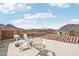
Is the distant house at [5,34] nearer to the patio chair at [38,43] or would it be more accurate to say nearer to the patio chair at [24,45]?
the patio chair at [24,45]

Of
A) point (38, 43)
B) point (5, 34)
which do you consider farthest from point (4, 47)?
A: point (38, 43)

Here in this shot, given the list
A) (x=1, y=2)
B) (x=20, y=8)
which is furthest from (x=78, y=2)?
(x=1, y=2)

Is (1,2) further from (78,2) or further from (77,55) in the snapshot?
(77,55)

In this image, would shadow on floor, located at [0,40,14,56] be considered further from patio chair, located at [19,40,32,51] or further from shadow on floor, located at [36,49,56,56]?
shadow on floor, located at [36,49,56,56]

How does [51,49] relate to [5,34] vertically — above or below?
below

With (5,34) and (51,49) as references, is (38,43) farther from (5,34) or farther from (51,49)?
(5,34)

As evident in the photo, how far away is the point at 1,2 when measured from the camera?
1931mm

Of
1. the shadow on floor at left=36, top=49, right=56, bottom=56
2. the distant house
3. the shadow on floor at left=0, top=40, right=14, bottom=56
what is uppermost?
the distant house

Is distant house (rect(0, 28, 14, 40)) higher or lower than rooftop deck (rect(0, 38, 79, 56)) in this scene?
higher

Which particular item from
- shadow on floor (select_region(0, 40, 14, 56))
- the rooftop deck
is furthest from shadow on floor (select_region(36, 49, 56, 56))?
shadow on floor (select_region(0, 40, 14, 56))

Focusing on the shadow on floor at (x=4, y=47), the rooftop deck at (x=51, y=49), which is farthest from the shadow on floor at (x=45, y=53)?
the shadow on floor at (x=4, y=47)

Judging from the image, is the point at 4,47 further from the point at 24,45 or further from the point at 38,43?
the point at 38,43

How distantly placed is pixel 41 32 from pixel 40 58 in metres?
0.27

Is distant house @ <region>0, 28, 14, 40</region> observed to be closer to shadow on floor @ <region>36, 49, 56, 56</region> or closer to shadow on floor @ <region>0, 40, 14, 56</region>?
shadow on floor @ <region>0, 40, 14, 56</region>
